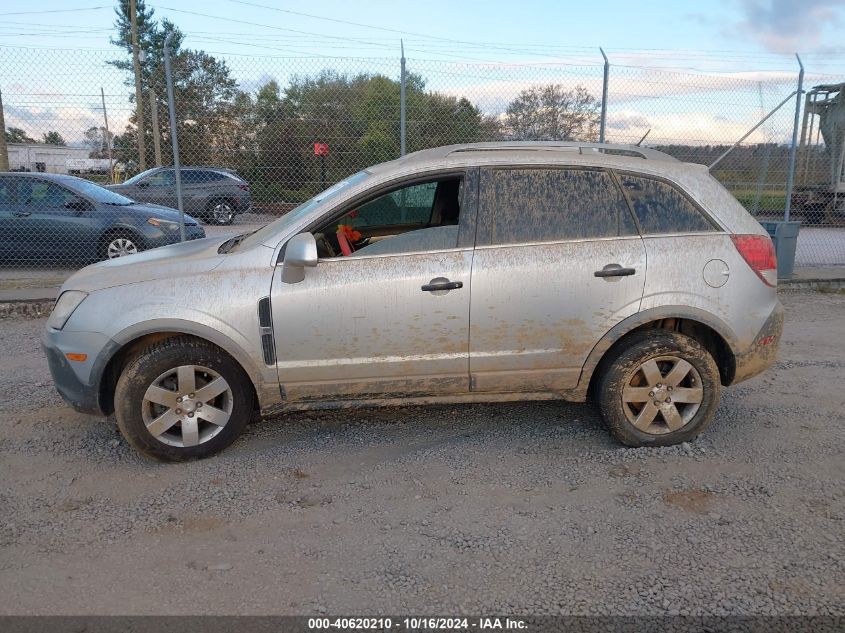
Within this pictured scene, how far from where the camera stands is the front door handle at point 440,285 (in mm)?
3658

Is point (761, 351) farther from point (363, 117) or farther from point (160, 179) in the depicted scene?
point (160, 179)

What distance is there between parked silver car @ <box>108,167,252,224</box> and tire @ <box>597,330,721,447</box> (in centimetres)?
676

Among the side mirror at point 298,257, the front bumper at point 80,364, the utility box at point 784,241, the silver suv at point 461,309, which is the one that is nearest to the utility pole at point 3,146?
the front bumper at point 80,364

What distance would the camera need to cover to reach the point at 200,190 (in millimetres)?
12266

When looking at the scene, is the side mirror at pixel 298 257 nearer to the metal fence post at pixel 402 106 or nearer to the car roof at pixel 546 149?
the car roof at pixel 546 149

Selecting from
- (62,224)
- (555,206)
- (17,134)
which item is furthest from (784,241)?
(17,134)

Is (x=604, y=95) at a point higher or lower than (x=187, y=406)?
higher

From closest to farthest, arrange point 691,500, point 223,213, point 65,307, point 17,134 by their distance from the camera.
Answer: point 691,500 < point 65,307 < point 17,134 < point 223,213

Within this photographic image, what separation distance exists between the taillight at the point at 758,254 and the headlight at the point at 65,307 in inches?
152

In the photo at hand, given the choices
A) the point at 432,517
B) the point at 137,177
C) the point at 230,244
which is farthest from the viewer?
the point at 137,177

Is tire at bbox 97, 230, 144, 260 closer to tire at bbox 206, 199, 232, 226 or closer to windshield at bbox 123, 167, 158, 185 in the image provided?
windshield at bbox 123, 167, 158, 185

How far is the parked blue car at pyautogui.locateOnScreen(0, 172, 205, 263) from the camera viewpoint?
9.52m

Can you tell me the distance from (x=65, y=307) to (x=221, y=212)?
9.22m

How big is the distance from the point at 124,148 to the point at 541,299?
8137 mm
